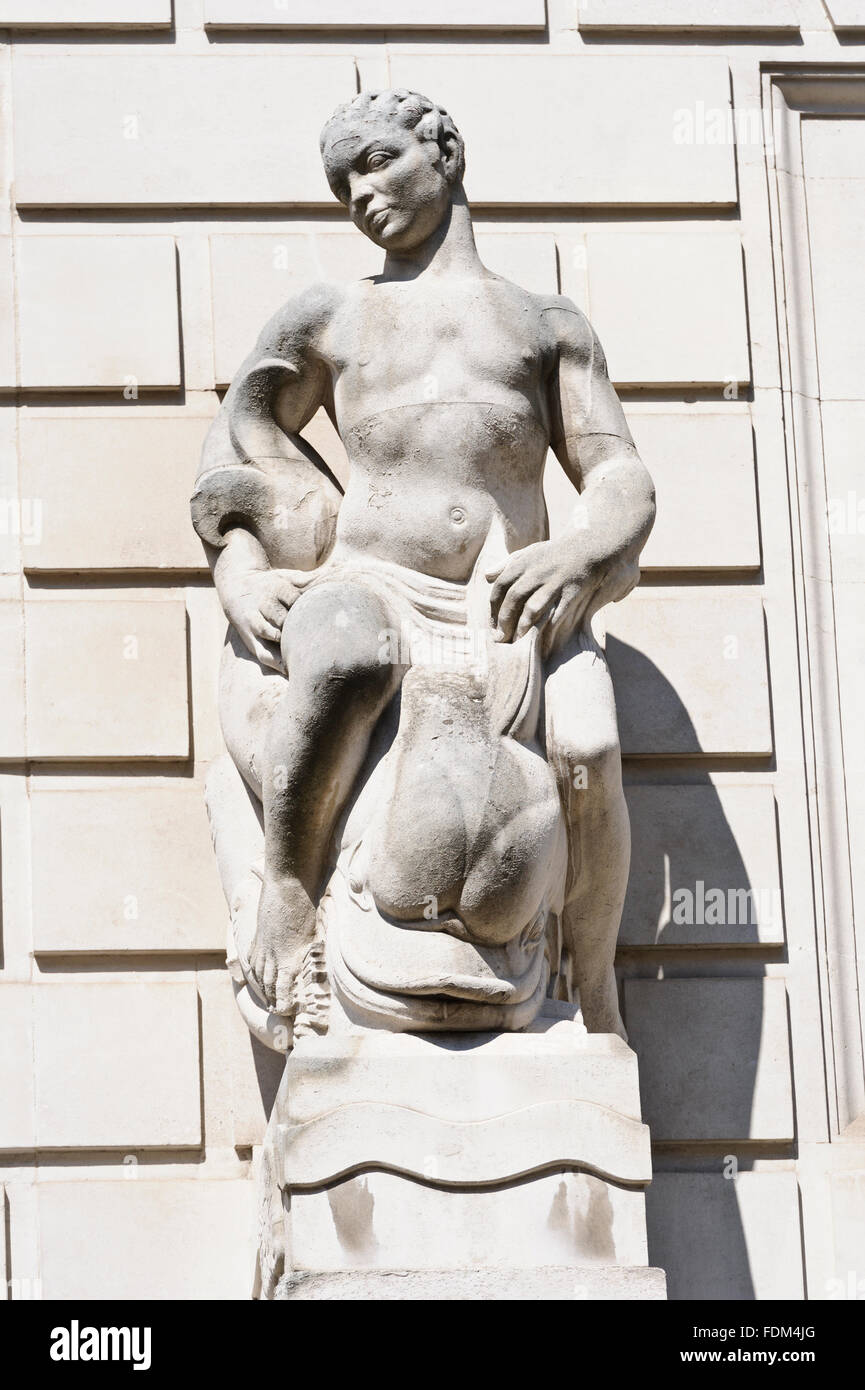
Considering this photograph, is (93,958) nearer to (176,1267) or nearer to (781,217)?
(176,1267)

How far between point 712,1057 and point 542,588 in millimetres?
1770

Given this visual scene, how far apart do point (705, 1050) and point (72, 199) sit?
345cm

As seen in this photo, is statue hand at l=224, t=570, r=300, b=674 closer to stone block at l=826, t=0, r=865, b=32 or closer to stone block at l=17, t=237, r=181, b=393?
stone block at l=17, t=237, r=181, b=393

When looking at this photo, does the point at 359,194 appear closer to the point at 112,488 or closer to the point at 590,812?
the point at 112,488

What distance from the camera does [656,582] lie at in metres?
8.89

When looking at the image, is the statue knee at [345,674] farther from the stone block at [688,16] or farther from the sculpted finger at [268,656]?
the stone block at [688,16]

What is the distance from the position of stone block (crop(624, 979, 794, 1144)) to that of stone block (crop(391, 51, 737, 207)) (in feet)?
8.76

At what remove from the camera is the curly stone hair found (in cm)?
794

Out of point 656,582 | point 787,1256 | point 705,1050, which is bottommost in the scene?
point 787,1256

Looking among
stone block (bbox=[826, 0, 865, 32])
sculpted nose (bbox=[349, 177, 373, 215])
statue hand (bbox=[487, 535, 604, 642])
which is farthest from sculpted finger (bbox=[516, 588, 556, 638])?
stone block (bbox=[826, 0, 865, 32])

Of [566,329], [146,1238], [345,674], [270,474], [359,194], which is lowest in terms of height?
[146,1238]

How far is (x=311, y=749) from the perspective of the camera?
24.1ft

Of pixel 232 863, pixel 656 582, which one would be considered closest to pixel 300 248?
pixel 656 582

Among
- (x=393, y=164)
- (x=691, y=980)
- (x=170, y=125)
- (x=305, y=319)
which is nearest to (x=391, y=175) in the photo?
(x=393, y=164)
